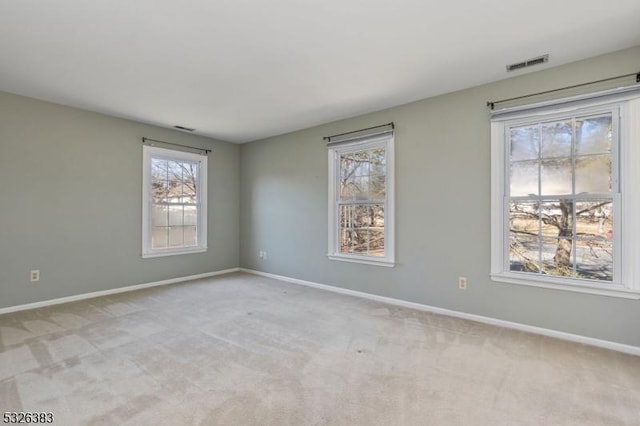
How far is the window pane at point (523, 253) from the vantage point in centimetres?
297

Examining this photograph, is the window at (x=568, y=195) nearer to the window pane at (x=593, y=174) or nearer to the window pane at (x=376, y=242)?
the window pane at (x=593, y=174)

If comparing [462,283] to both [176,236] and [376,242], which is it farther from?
[176,236]

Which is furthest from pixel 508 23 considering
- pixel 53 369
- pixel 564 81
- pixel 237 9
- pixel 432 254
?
pixel 53 369

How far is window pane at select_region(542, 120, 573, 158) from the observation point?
280 cm

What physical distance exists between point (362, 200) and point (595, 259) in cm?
246

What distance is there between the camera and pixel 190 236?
5.17 m

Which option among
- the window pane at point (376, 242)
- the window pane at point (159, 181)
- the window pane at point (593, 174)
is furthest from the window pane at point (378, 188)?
the window pane at point (159, 181)

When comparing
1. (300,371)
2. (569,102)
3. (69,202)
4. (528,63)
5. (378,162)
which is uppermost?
(528,63)

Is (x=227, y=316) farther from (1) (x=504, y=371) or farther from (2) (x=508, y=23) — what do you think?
(2) (x=508, y=23)

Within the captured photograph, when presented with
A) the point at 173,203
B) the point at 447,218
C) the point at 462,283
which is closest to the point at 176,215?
the point at 173,203

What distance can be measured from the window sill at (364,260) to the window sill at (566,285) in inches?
46.0

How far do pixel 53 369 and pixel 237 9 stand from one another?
283 centimetres

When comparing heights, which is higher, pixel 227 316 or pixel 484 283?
pixel 484 283

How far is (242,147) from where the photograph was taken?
5844mm
